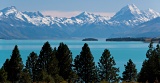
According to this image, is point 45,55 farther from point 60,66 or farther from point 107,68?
point 107,68

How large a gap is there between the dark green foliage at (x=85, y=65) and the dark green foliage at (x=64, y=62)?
4262 millimetres

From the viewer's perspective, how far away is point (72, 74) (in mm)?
59281

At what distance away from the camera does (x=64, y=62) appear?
60.6 meters

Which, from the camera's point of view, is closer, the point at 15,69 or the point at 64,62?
the point at 15,69

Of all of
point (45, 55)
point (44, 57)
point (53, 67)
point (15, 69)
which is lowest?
point (15, 69)

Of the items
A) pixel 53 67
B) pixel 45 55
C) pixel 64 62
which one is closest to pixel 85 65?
pixel 64 62

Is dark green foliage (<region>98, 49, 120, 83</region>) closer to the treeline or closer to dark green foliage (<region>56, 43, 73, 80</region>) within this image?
the treeline

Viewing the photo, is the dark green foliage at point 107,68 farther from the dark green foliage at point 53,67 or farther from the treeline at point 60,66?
the dark green foliage at point 53,67

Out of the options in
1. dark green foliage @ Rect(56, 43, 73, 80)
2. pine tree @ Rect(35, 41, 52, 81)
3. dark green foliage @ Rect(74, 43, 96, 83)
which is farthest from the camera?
dark green foliage @ Rect(74, 43, 96, 83)

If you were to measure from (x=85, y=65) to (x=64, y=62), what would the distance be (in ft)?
19.3

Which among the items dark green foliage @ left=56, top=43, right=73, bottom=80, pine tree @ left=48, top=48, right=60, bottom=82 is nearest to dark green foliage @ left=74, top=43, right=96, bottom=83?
dark green foliage @ left=56, top=43, right=73, bottom=80

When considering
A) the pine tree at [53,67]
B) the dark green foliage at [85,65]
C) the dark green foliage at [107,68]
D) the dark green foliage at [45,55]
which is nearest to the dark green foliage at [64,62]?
the pine tree at [53,67]

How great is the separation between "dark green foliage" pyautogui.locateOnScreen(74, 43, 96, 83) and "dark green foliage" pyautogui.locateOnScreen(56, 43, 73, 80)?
4262 millimetres

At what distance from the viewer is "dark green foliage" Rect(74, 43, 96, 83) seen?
64.7m
